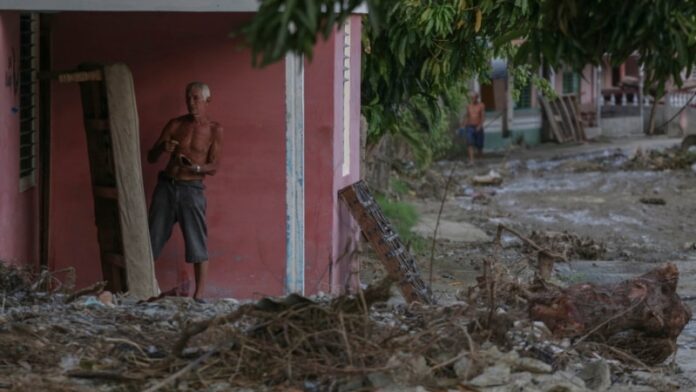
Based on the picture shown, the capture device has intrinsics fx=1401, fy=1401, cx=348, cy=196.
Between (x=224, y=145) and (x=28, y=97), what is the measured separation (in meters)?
1.62

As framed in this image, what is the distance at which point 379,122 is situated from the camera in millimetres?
14727

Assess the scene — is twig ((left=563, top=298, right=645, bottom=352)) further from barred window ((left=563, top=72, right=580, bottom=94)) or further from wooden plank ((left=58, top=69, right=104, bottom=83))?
barred window ((left=563, top=72, right=580, bottom=94))

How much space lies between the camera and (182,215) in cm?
1102

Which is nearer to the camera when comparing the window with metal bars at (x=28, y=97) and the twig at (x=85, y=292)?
the twig at (x=85, y=292)

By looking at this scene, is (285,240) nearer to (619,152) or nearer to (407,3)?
(407,3)

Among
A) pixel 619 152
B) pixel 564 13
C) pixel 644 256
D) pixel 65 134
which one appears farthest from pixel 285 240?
pixel 619 152

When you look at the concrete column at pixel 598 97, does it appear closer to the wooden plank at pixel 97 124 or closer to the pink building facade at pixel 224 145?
the pink building facade at pixel 224 145

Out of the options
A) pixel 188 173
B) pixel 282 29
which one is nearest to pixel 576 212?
pixel 188 173

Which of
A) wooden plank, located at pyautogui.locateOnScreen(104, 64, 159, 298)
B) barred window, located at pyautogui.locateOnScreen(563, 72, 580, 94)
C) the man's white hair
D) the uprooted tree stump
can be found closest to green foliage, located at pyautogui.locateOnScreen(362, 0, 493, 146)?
the man's white hair

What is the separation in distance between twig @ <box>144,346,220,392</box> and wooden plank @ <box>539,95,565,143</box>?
28981 millimetres

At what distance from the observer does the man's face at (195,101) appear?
10.9m

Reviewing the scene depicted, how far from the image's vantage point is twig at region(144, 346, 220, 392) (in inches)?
260

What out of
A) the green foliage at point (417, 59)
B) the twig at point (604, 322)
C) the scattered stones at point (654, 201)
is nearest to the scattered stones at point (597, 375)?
the twig at point (604, 322)

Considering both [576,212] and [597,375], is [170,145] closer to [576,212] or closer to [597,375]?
[597,375]
